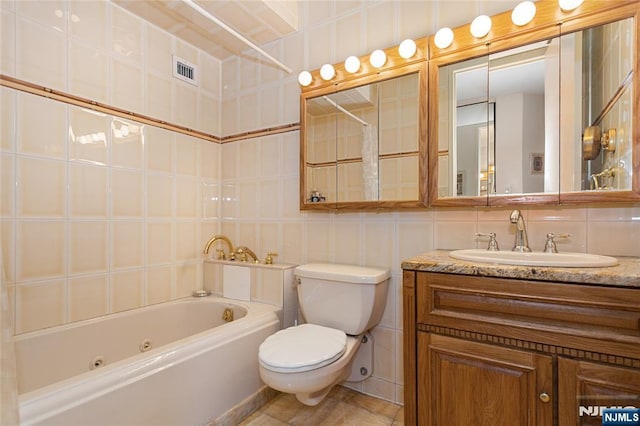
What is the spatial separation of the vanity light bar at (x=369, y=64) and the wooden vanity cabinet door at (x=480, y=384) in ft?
4.40

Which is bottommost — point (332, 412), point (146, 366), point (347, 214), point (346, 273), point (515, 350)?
point (332, 412)

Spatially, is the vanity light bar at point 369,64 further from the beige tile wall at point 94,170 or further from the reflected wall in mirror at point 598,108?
the beige tile wall at point 94,170

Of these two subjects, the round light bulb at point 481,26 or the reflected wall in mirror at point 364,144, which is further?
the reflected wall in mirror at point 364,144

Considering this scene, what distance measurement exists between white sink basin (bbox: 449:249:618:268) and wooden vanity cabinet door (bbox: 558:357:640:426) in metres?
0.30

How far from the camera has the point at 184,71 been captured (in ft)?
7.37

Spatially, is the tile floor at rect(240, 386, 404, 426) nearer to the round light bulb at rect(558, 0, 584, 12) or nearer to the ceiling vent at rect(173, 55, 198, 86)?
the round light bulb at rect(558, 0, 584, 12)

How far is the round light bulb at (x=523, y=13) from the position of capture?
133 centimetres

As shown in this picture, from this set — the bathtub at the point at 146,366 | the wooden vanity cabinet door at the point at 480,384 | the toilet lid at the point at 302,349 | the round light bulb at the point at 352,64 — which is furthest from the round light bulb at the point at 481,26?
the bathtub at the point at 146,366

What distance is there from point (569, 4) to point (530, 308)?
3.97 ft

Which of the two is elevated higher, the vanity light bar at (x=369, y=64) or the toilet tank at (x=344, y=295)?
the vanity light bar at (x=369, y=64)

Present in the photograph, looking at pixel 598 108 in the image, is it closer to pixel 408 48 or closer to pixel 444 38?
pixel 444 38

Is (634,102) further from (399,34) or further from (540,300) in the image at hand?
(399,34)

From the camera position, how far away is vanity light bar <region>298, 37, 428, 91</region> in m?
1.62

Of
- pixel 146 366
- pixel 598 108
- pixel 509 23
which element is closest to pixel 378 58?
pixel 509 23
